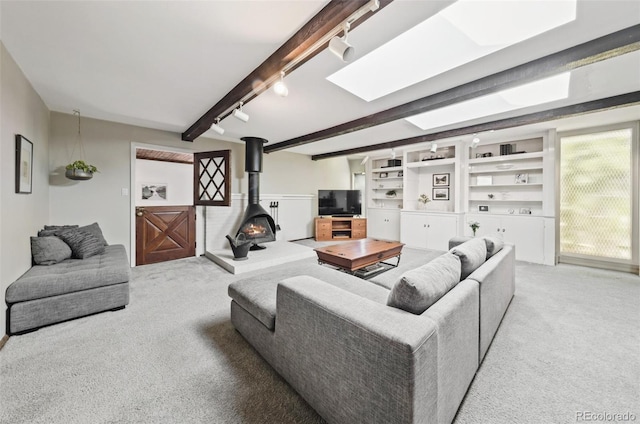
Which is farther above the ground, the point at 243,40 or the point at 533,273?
the point at 243,40

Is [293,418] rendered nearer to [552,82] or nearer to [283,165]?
[552,82]

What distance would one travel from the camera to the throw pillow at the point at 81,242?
2881mm

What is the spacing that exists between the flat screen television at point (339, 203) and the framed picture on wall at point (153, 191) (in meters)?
3.73

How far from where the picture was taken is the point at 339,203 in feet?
22.1

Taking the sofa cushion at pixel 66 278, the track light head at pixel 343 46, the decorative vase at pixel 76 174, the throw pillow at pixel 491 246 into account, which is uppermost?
the track light head at pixel 343 46

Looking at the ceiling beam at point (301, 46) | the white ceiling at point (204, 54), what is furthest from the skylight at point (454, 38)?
the ceiling beam at point (301, 46)

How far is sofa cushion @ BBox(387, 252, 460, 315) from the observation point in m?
1.21

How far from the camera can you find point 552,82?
2672mm

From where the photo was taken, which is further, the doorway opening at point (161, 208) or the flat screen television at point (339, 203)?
the flat screen television at point (339, 203)

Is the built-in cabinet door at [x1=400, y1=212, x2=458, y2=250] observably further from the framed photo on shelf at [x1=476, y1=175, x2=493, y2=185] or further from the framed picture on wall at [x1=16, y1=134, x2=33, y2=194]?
the framed picture on wall at [x1=16, y1=134, x2=33, y2=194]

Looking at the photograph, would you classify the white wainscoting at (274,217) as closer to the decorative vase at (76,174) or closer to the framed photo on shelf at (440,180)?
the decorative vase at (76,174)

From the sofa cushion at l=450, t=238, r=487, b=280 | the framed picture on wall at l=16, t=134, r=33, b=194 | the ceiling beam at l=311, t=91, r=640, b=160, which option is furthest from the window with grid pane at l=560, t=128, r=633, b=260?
the framed picture on wall at l=16, t=134, r=33, b=194

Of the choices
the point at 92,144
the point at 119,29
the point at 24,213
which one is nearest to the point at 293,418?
the point at 119,29

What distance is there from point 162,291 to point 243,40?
290 centimetres
